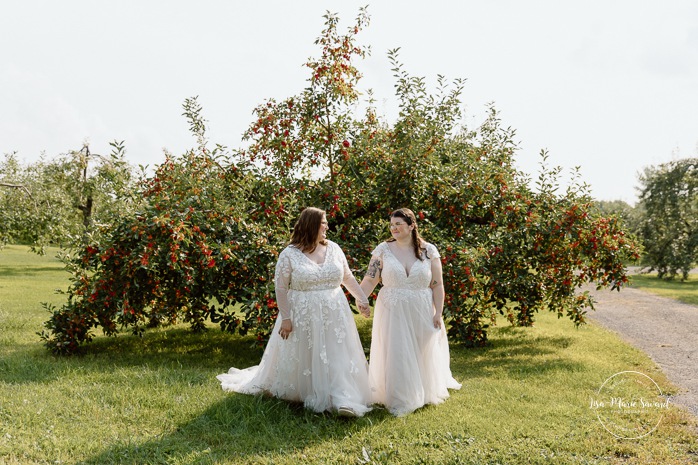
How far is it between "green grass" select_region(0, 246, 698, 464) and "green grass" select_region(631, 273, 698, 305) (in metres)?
12.3

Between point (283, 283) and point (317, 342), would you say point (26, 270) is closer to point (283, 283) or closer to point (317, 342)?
point (283, 283)

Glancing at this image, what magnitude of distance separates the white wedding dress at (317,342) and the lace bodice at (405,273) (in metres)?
0.52

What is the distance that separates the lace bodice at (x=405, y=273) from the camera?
620 cm

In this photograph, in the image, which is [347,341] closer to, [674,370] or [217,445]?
[217,445]

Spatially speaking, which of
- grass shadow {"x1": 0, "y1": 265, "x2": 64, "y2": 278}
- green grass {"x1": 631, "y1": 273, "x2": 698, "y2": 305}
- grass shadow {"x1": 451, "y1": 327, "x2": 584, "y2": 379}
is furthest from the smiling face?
grass shadow {"x1": 0, "y1": 265, "x2": 64, "y2": 278}

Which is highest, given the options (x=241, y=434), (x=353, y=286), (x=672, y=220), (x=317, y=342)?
(x=672, y=220)

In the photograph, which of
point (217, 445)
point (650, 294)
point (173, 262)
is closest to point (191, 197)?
point (173, 262)

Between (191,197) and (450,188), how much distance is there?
163 inches

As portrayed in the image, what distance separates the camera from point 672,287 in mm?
23172

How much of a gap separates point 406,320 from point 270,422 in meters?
1.72

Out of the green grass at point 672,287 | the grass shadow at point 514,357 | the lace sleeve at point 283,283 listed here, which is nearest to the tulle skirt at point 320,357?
the lace sleeve at point 283,283

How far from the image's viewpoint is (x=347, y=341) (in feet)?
19.4

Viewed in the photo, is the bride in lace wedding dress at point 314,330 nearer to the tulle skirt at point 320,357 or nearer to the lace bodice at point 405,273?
the tulle skirt at point 320,357

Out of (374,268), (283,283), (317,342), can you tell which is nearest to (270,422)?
(317,342)
